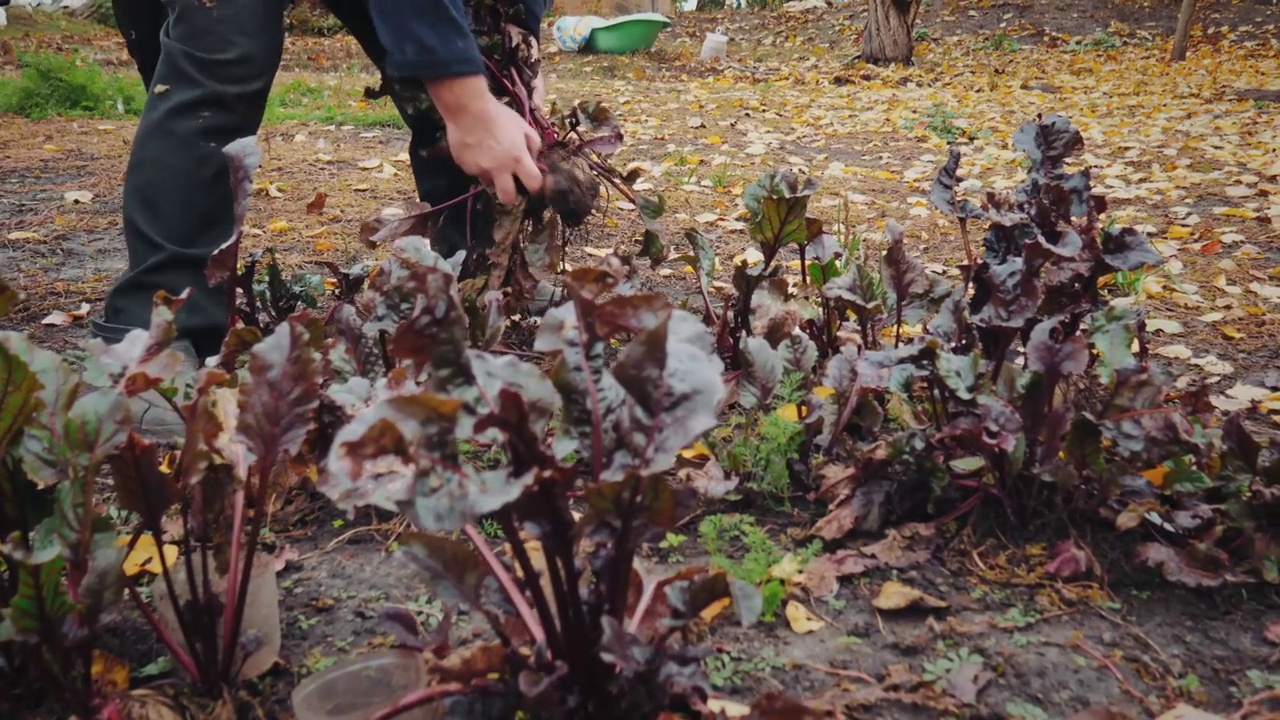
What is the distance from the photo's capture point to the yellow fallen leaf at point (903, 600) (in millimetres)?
1439

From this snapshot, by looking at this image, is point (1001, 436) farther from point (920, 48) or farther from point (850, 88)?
point (920, 48)

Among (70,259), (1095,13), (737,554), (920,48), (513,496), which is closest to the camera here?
(513,496)

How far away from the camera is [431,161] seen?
2658 millimetres

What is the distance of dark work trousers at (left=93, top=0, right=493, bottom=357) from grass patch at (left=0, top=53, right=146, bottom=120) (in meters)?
4.91

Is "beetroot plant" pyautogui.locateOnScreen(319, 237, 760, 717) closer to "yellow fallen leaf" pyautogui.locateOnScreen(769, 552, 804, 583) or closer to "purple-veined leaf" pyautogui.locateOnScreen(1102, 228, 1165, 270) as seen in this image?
"yellow fallen leaf" pyautogui.locateOnScreen(769, 552, 804, 583)

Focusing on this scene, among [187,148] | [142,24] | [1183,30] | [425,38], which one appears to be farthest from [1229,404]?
[1183,30]

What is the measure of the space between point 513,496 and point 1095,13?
44.7ft

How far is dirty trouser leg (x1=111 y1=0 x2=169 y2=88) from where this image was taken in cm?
254

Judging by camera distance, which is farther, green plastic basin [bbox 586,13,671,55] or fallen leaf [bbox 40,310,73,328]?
green plastic basin [bbox 586,13,671,55]

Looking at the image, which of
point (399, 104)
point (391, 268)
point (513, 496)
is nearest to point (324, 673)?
point (513, 496)

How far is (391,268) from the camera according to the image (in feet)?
5.89

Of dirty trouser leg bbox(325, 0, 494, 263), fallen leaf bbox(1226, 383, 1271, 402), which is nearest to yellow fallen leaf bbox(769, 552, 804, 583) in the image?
dirty trouser leg bbox(325, 0, 494, 263)

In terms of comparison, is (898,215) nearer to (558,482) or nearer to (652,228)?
(652,228)

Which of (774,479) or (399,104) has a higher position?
(399,104)
